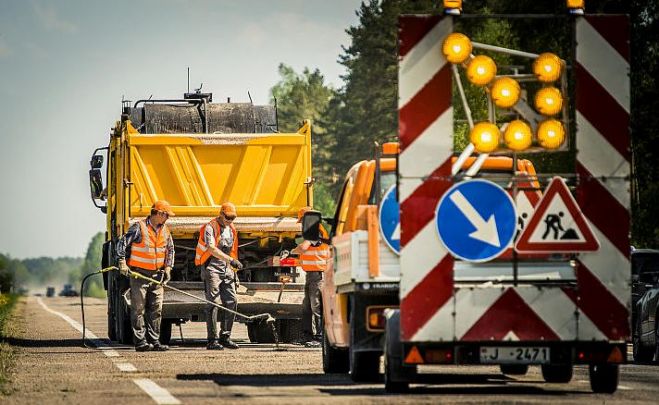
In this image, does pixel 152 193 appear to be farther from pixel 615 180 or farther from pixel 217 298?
pixel 615 180

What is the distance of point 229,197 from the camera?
84.3ft

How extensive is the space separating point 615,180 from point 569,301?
98 cm

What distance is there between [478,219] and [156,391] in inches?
128

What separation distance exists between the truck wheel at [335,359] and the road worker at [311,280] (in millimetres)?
7103

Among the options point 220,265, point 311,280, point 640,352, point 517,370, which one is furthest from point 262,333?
point 517,370

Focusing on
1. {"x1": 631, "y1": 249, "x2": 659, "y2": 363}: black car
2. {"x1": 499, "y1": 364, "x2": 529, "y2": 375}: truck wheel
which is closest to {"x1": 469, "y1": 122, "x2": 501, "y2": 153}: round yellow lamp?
{"x1": 499, "y1": 364, "x2": 529, "y2": 375}: truck wheel

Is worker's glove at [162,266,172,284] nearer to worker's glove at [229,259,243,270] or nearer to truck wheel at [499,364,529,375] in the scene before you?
worker's glove at [229,259,243,270]

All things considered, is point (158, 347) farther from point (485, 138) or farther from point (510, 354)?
point (485, 138)

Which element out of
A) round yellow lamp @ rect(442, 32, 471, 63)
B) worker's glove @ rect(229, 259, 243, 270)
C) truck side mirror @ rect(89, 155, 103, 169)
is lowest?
worker's glove @ rect(229, 259, 243, 270)

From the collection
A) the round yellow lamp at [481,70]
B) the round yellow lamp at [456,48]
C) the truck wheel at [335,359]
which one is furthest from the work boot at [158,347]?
the round yellow lamp at [481,70]

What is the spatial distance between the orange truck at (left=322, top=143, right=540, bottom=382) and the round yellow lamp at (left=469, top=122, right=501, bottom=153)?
273 mm

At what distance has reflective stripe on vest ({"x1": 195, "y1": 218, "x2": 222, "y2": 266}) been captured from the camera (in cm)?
2391

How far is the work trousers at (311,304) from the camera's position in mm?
25141

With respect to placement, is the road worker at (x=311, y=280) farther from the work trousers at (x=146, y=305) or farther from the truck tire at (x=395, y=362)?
the truck tire at (x=395, y=362)
